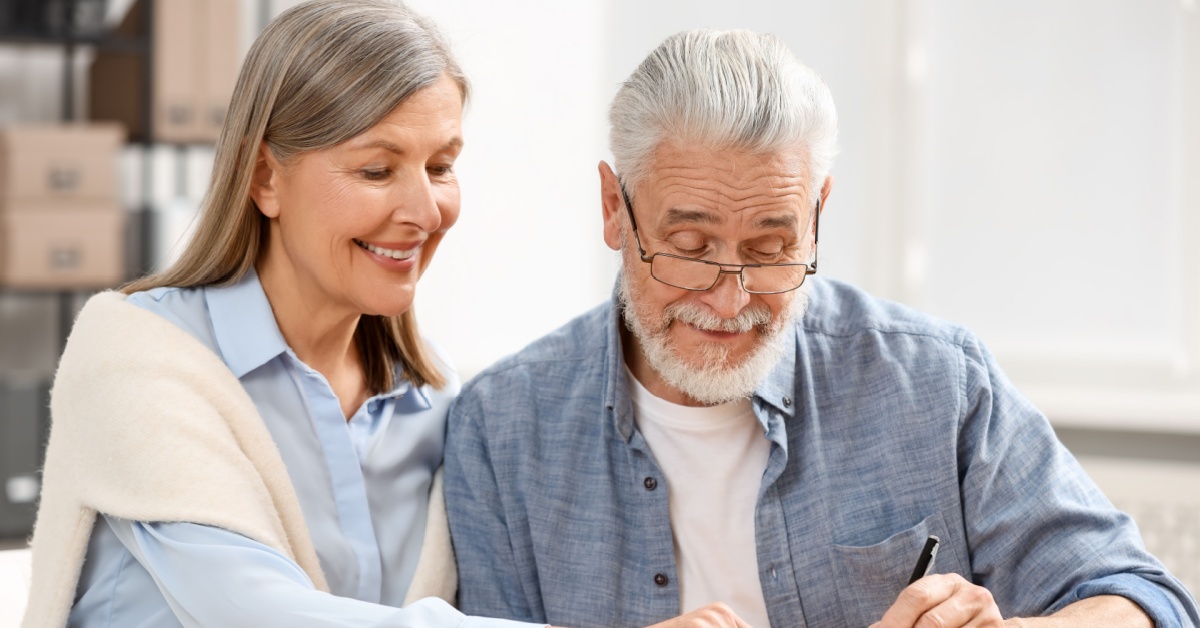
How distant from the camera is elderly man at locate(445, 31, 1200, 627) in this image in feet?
5.13

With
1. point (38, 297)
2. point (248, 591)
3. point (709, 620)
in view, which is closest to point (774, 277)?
point (709, 620)

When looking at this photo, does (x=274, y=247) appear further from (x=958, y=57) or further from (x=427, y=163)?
(x=958, y=57)

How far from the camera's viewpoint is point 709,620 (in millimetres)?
1320

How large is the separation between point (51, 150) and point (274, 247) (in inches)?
103

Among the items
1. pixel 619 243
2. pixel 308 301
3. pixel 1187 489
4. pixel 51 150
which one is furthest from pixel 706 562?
pixel 51 150

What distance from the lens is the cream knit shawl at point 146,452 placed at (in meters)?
1.41

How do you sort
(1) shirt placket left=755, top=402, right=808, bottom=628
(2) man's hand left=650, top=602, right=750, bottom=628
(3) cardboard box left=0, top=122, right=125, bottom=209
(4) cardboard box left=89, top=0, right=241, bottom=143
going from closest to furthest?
(2) man's hand left=650, top=602, right=750, bottom=628 → (1) shirt placket left=755, top=402, right=808, bottom=628 → (3) cardboard box left=0, top=122, right=125, bottom=209 → (4) cardboard box left=89, top=0, right=241, bottom=143

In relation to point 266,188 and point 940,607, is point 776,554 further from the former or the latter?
point 266,188

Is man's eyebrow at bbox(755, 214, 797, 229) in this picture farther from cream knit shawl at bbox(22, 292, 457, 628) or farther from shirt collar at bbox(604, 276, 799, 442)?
cream knit shawl at bbox(22, 292, 457, 628)

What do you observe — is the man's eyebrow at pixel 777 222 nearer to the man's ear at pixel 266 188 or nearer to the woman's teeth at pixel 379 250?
the woman's teeth at pixel 379 250

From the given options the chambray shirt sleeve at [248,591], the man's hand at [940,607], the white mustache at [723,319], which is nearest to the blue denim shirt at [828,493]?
the white mustache at [723,319]

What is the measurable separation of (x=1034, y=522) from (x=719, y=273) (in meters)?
0.52

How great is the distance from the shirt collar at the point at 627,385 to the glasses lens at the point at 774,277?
0.08 metres

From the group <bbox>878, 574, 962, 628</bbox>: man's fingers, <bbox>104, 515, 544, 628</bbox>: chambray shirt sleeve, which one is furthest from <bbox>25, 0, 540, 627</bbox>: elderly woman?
<bbox>878, 574, 962, 628</bbox>: man's fingers
